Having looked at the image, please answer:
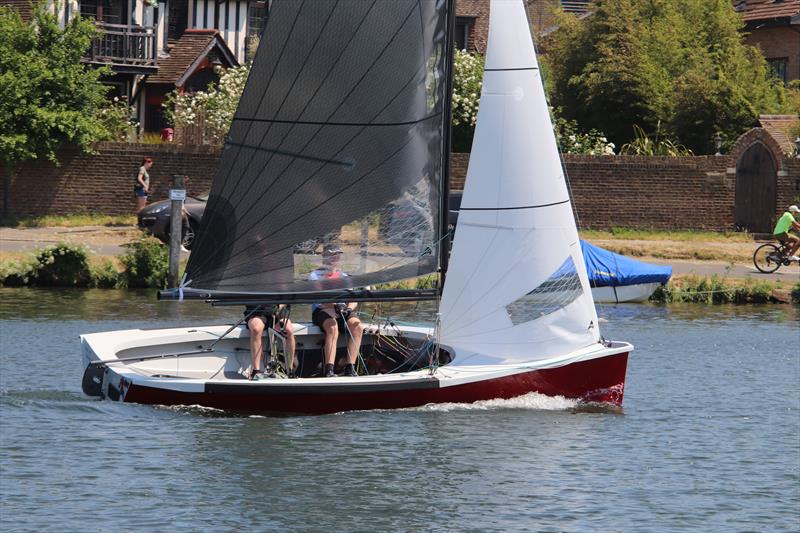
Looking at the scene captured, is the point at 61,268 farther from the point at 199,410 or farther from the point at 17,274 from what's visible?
the point at 199,410

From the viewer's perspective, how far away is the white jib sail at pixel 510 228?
58.1 feet

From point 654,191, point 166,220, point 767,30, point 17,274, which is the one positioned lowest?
point 17,274

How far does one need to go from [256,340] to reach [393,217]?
2221 millimetres

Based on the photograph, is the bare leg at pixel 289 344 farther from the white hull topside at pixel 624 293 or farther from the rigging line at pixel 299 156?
the white hull topside at pixel 624 293

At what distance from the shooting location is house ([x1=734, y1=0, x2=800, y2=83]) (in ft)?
168

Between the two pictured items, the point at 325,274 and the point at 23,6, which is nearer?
the point at 325,274

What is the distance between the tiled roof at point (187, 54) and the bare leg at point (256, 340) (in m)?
29.9

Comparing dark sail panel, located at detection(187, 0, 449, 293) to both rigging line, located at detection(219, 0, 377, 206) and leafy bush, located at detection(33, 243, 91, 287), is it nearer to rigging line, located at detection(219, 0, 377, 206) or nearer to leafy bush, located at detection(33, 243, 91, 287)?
rigging line, located at detection(219, 0, 377, 206)

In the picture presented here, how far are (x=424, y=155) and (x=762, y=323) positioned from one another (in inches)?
479

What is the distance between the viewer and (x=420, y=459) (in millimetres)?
15922

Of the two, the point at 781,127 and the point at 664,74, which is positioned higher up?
the point at 664,74

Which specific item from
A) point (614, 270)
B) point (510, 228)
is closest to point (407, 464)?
point (510, 228)

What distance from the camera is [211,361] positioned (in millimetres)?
18203

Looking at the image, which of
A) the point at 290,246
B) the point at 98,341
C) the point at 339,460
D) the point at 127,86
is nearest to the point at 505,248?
the point at 290,246
